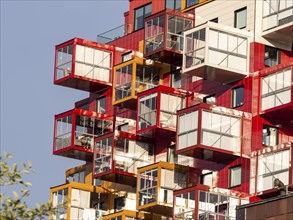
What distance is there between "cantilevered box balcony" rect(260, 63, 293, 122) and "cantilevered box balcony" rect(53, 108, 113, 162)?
556 inches

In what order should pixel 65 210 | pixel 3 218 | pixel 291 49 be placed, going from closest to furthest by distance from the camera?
1. pixel 3 218
2. pixel 291 49
3. pixel 65 210

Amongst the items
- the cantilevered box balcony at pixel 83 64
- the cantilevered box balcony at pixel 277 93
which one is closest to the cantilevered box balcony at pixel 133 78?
the cantilevered box balcony at pixel 83 64

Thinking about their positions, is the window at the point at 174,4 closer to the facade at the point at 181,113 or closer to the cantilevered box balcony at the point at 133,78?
the facade at the point at 181,113

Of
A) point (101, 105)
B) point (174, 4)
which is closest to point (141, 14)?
point (174, 4)

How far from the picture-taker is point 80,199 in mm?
96875

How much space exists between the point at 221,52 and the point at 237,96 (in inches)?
107

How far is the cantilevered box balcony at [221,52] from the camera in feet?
290

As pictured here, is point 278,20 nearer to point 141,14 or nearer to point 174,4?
point 174,4

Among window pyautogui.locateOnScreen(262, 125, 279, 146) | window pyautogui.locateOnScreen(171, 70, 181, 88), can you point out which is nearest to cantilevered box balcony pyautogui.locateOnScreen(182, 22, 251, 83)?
window pyautogui.locateOnScreen(262, 125, 279, 146)

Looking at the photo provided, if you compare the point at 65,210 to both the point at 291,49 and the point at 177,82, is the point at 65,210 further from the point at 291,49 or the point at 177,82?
the point at 291,49

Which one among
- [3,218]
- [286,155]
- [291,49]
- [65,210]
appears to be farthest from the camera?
[65,210]

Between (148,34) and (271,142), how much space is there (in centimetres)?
1186

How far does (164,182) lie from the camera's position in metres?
90.8

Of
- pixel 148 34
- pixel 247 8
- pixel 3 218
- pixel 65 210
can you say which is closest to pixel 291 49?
pixel 247 8
